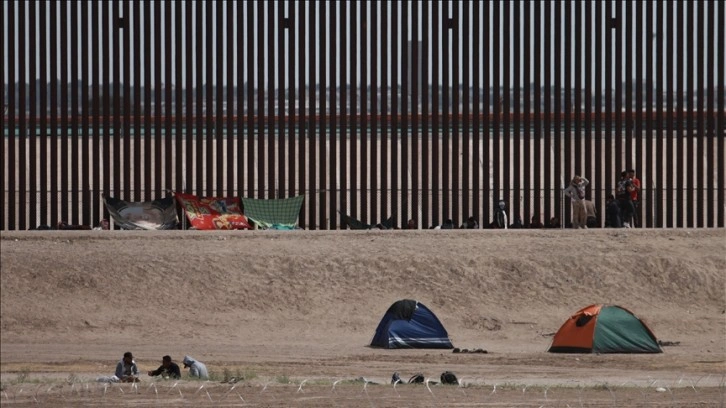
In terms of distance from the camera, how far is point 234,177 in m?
28.1

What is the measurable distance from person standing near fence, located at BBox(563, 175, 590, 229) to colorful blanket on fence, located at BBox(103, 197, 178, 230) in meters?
7.36

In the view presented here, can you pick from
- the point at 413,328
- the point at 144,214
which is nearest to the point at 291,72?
the point at 144,214

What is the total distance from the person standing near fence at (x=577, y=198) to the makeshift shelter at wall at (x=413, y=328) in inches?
244

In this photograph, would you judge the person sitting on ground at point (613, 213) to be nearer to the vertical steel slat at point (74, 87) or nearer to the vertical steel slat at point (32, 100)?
the vertical steel slat at point (74, 87)

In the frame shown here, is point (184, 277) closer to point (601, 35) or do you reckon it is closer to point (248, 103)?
point (248, 103)

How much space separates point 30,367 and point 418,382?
576 centimetres

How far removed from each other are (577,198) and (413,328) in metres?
6.52

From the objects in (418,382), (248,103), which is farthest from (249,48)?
(418,382)

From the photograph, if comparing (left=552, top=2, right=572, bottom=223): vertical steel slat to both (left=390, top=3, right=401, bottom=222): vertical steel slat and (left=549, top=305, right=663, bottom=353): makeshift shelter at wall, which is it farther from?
(left=549, top=305, right=663, bottom=353): makeshift shelter at wall

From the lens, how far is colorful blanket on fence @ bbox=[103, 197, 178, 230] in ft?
86.5

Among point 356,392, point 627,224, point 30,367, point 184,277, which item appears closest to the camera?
point 356,392

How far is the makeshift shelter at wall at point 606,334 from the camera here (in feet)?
66.7

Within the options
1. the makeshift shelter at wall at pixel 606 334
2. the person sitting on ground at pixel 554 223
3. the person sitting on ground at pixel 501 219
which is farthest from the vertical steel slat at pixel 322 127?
the makeshift shelter at wall at pixel 606 334

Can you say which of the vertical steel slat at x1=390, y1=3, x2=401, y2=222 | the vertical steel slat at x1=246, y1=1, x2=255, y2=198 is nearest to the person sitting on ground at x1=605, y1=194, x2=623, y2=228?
the vertical steel slat at x1=390, y1=3, x2=401, y2=222
